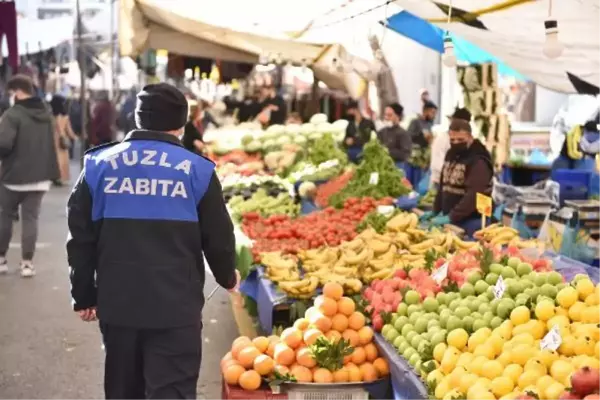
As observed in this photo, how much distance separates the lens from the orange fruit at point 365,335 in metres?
5.40

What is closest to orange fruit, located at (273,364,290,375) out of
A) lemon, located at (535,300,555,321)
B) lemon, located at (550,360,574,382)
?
lemon, located at (535,300,555,321)

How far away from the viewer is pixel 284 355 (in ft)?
17.1

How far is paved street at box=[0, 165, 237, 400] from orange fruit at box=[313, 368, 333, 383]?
1415 millimetres

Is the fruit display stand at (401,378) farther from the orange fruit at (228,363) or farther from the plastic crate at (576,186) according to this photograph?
the plastic crate at (576,186)

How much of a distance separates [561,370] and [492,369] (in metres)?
0.35

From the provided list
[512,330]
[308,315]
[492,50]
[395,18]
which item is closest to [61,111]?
[395,18]

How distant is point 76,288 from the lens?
14.5 feet

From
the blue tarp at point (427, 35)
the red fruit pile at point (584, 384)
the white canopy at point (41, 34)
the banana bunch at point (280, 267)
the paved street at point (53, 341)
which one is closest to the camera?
the red fruit pile at point (584, 384)

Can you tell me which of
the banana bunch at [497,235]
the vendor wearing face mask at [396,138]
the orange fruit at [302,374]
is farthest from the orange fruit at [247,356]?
the vendor wearing face mask at [396,138]

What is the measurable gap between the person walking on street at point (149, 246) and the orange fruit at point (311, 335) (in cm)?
99

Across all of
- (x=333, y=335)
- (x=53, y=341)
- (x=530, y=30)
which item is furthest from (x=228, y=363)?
(x=530, y=30)

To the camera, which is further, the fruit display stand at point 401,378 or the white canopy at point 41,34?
the white canopy at point 41,34

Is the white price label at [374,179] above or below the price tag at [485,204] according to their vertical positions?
below

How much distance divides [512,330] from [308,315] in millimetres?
1456
